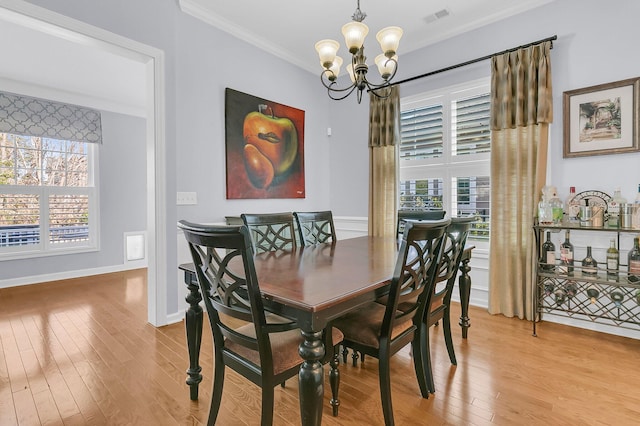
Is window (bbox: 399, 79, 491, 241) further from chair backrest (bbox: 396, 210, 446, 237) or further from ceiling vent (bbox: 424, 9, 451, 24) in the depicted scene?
chair backrest (bbox: 396, 210, 446, 237)

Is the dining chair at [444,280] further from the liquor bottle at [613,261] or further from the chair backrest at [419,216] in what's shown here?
the liquor bottle at [613,261]

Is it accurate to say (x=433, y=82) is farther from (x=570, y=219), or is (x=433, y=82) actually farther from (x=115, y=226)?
(x=115, y=226)

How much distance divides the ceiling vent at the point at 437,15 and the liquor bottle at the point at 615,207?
2.19 m

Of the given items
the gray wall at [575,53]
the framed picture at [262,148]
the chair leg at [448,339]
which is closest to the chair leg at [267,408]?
the chair leg at [448,339]

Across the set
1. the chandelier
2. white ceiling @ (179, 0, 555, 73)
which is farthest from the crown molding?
the chandelier

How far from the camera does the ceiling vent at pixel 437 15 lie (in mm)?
2977

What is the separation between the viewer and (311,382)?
3.57 ft

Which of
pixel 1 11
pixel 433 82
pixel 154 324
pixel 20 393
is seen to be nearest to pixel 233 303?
pixel 20 393

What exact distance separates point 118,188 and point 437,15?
Result: 16.7 feet

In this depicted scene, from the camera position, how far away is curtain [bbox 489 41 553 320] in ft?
8.93

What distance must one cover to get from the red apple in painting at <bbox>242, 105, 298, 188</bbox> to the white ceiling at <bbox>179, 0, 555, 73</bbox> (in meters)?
0.85

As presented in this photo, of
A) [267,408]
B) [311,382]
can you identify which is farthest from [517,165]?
[267,408]

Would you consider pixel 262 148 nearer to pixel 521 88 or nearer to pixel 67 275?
pixel 521 88

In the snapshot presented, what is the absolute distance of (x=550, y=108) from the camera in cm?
269
